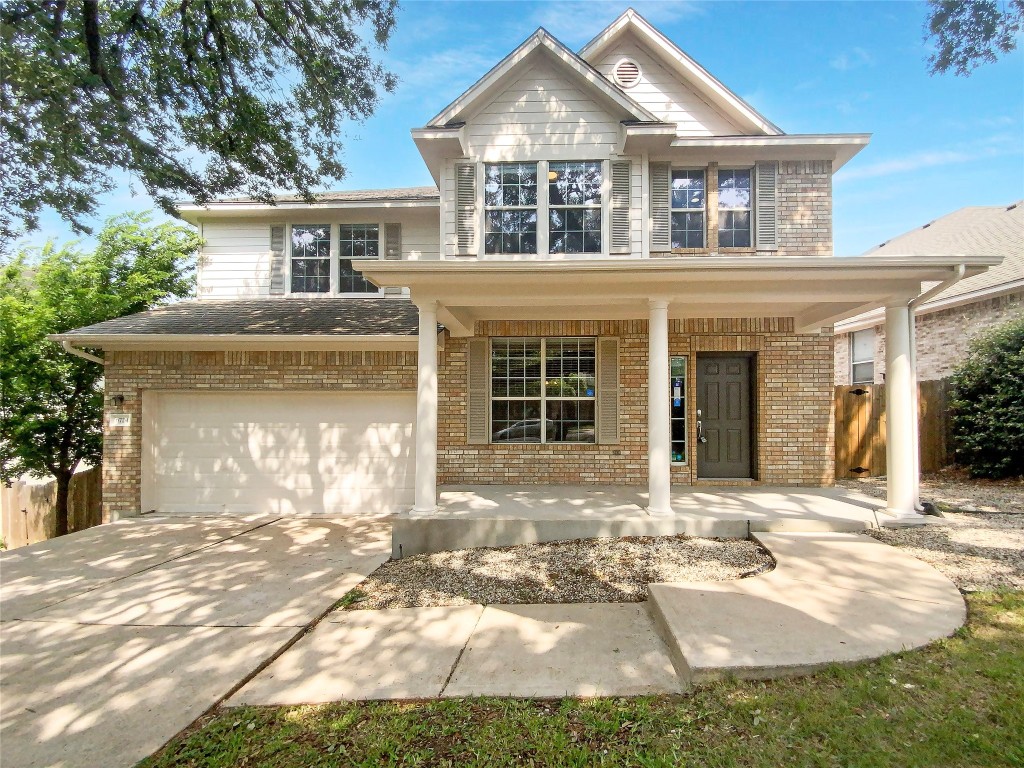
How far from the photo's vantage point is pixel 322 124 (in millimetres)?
8117

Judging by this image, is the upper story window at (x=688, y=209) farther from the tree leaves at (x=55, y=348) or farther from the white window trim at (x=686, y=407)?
the tree leaves at (x=55, y=348)

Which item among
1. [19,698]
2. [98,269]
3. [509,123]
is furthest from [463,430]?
[98,269]

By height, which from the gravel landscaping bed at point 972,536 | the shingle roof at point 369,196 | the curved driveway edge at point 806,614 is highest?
the shingle roof at point 369,196

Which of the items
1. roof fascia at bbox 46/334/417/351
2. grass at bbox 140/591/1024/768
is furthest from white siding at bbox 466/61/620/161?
grass at bbox 140/591/1024/768

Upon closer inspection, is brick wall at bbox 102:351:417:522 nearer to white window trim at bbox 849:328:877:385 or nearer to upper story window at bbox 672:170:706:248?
upper story window at bbox 672:170:706:248

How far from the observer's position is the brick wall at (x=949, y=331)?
32.7ft

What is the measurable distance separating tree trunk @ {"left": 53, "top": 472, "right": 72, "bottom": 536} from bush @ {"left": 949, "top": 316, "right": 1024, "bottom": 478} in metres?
16.4

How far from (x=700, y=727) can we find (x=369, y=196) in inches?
415

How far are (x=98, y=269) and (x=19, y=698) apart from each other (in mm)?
10082

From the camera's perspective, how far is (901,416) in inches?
225

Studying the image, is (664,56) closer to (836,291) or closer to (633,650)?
(836,291)

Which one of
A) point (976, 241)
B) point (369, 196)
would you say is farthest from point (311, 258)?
point (976, 241)

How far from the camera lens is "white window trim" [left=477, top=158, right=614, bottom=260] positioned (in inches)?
309

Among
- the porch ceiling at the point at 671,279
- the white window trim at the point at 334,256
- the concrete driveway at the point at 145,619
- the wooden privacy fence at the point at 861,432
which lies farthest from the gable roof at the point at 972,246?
the concrete driveway at the point at 145,619
